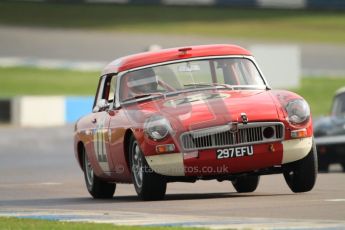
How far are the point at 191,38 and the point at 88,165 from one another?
31.0 m

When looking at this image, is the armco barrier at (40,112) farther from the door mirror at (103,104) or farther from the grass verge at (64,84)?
the door mirror at (103,104)

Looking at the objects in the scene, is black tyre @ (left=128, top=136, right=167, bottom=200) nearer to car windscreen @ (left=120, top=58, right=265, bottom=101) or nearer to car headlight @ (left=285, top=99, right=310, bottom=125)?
car windscreen @ (left=120, top=58, right=265, bottom=101)

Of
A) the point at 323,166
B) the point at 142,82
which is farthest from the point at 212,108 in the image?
the point at 323,166

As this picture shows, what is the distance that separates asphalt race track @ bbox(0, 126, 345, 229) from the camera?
891 centimetres

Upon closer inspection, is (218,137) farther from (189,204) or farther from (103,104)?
(103,104)

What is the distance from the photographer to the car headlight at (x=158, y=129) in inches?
439

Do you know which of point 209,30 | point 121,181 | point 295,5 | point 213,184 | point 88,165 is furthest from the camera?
point 295,5

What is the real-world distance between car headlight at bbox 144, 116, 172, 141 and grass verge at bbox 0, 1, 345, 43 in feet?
112

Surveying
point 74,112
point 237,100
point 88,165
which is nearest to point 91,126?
point 88,165

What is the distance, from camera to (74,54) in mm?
43188

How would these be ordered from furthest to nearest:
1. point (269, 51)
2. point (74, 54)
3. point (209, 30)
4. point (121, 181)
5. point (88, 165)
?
point (209, 30)
point (74, 54)
point (269, 51)
point (88, 165)
point (121, 181)

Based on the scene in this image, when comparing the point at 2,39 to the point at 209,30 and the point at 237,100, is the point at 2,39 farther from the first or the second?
the point at 237,100

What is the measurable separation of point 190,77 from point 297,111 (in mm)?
1468

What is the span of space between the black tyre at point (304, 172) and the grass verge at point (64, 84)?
24331mm
